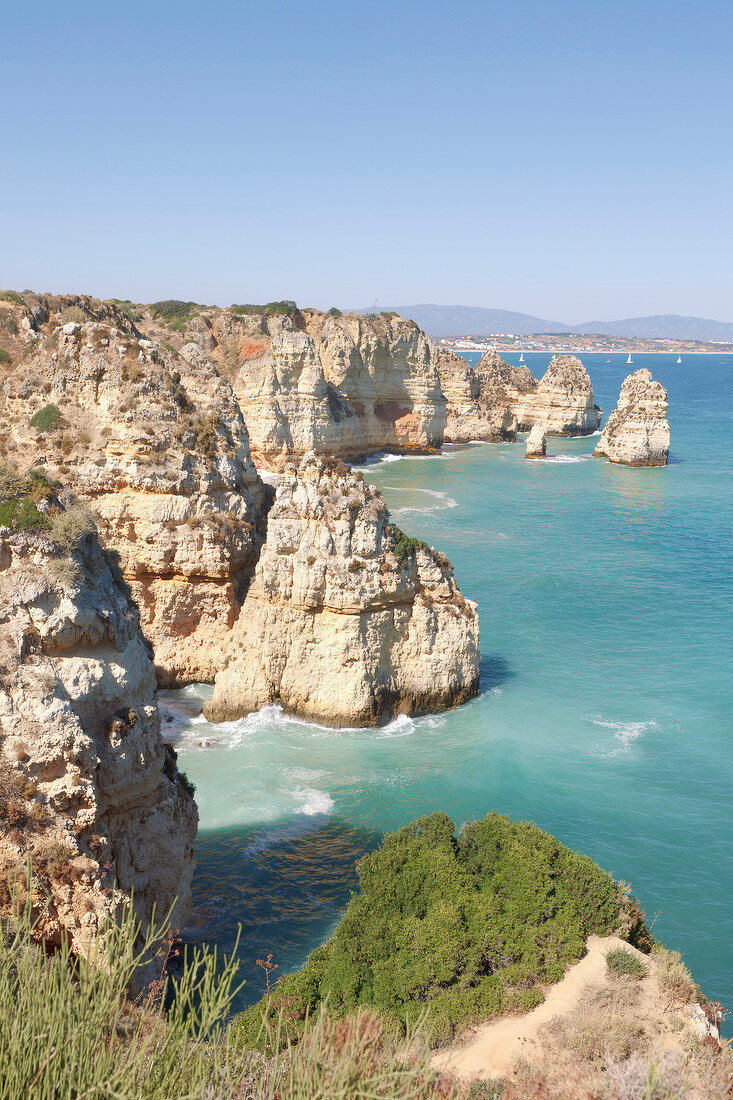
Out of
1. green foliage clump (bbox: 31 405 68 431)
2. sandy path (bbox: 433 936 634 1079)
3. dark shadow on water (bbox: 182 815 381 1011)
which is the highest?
green foliage clump (bbox: 31 405 68 431)

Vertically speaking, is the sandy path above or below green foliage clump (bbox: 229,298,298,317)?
below

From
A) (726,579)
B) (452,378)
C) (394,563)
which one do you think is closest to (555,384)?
(452,378)

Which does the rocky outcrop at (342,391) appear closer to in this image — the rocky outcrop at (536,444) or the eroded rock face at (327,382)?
the eroded rock face at (327,382)

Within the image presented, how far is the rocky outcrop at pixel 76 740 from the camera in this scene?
11.2 m

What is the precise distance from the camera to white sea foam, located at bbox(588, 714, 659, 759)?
24.6m

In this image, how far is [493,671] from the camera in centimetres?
3030

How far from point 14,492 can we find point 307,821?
11560 mm

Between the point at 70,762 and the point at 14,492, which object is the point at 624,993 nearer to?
the point at 70,762

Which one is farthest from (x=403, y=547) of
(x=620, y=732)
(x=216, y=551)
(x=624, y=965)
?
(x=624, y=965)

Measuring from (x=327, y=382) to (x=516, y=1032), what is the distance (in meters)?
64.1

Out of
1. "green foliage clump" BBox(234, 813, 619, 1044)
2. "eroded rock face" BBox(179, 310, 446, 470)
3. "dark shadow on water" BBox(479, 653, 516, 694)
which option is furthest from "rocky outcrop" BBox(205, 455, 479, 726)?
"eroded rock face" BBox(179, 310, 446, 470)

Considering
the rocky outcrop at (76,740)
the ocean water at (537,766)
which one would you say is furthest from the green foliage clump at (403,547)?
the rocky outcrop at (76,740)

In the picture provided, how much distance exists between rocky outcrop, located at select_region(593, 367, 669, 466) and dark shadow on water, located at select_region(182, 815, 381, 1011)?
68.0m

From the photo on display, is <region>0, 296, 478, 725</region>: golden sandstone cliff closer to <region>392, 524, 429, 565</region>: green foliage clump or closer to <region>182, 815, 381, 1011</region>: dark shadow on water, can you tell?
<region>392, 524, 429, 565</region>: green foliage clump
